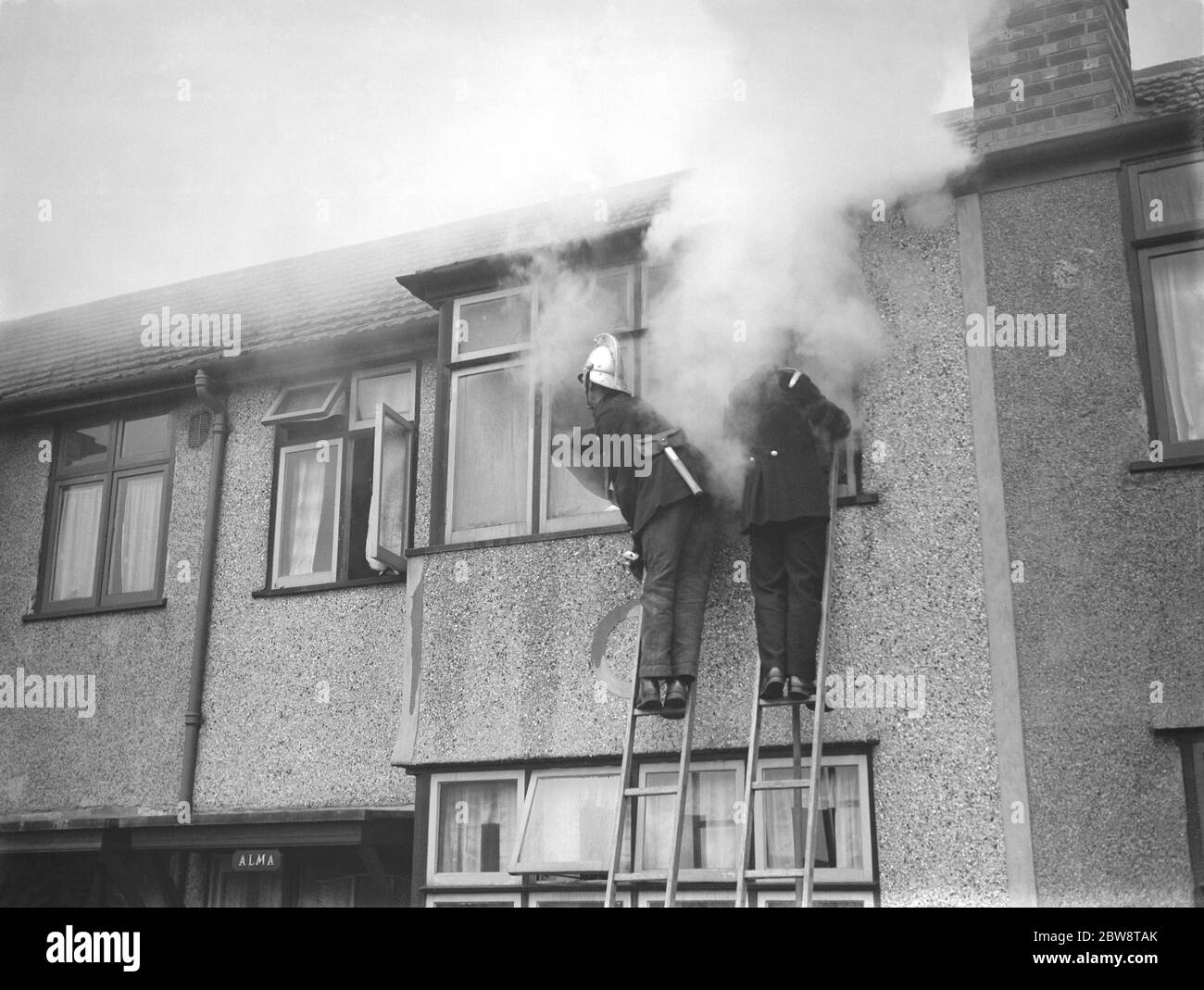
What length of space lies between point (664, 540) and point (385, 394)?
10.6 ft

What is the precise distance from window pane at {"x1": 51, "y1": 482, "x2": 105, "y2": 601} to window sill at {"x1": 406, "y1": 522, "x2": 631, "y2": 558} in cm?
326

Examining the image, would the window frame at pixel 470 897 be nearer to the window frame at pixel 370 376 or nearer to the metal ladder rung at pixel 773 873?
the metal ladder rung at pixel 773 873

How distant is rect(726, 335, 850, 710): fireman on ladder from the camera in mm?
6363

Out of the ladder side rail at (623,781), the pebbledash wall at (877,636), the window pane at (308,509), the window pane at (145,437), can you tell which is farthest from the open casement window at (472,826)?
the window pane at (145,437)

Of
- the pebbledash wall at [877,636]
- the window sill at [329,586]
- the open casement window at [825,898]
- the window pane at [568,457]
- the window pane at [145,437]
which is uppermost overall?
the window pane at [145,437]

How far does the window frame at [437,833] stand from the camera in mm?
7258

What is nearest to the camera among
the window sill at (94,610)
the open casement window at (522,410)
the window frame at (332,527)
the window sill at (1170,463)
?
the window sill at (1170,463)

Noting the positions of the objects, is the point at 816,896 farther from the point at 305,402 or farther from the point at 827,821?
the point at 305,402

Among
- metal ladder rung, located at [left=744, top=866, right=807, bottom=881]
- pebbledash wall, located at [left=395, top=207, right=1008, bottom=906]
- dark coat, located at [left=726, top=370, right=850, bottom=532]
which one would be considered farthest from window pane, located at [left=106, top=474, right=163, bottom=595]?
metal ladder rung, located at [left=744, top=866, right=807, bottom=881]

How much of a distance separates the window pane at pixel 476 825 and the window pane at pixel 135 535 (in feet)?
10.9

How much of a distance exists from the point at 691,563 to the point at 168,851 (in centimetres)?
436

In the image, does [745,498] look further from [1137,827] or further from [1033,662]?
[1137,827]

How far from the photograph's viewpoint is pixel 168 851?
8938mm
